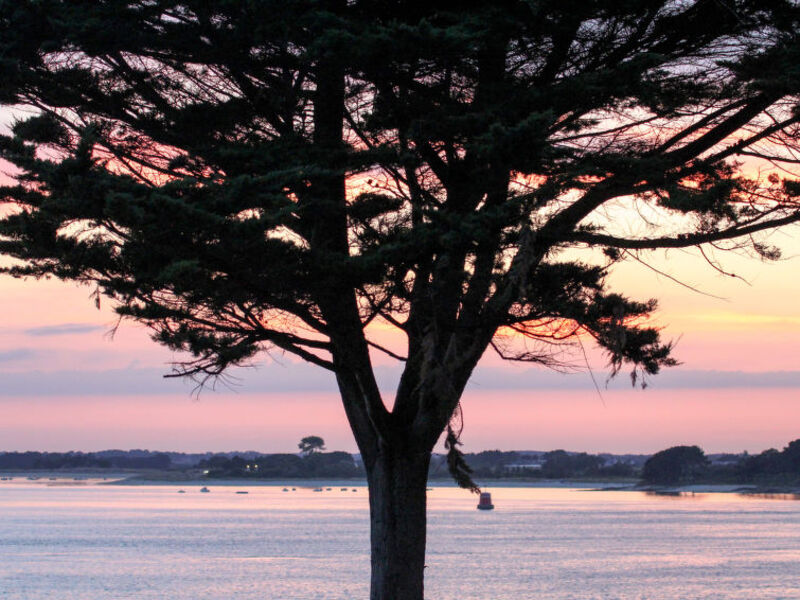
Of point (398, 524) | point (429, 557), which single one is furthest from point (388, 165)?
point (429, 557)

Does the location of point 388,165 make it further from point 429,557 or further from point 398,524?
point 429,557

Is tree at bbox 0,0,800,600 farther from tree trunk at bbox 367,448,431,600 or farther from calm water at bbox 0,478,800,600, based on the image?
calm water at bbox 0,478,800,600

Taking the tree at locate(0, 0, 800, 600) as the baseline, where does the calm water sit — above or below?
below

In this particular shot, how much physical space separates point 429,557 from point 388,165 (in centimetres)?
4783

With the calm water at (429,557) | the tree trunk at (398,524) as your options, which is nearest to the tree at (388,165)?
the tree trunk at (398,524)

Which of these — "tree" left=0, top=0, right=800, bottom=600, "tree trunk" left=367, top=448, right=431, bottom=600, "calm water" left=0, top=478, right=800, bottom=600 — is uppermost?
"tree" left=0, top=0, right=800, bottom=600

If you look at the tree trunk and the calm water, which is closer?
the tree trunk

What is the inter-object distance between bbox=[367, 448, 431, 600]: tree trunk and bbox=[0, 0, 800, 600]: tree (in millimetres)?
21

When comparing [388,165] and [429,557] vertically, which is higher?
[388,165]

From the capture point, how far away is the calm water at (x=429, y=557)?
39.4 m

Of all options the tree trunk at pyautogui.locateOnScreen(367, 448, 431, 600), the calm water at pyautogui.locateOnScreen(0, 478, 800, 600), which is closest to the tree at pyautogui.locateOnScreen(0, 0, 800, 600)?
the tree trunk at pyautogui.locateOnScreen(367, 448, 431, 600)

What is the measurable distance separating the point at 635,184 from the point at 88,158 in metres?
4.45

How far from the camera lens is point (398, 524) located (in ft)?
32.6

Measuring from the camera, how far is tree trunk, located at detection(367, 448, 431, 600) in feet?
32.2
